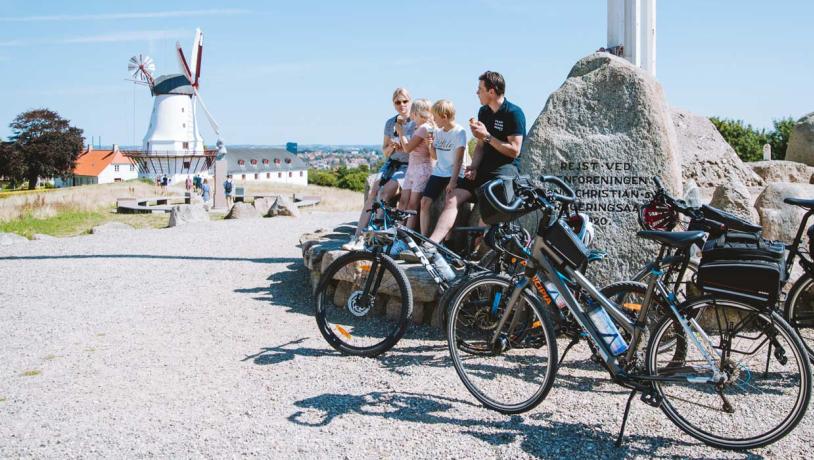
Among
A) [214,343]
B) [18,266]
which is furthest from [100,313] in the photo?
[18,266]

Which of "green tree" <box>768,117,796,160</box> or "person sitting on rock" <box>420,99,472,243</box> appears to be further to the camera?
"green tree" <box>768,117,796,160</box>

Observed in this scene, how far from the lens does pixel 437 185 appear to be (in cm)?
721

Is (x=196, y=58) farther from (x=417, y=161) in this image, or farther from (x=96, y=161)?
(x=417, y=161)

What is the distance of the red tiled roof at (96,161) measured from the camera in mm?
88875

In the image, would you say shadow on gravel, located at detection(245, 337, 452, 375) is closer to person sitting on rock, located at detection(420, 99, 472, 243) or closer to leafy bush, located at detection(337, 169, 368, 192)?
person sitting on rock, located at detection(420, 99, 472, 243)

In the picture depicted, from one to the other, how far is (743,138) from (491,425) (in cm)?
1987

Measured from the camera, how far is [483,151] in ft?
22.8

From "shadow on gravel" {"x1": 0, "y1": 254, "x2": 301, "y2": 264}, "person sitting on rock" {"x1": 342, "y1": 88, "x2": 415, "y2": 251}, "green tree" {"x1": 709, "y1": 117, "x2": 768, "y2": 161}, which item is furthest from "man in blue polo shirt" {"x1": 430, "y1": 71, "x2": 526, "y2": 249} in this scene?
"green tree" {"x1": 709, "y1": 117, "x2": 768, "y2": 161}

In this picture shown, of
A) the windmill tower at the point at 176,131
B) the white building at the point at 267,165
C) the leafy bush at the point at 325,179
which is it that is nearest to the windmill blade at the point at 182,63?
the windmill tower at the point at 176,131

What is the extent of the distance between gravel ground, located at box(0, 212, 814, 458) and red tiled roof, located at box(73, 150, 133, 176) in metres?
87.9

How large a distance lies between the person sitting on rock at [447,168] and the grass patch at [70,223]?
12.0 meters

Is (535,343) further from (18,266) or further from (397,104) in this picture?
(18,266)

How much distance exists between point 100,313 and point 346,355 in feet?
11.1

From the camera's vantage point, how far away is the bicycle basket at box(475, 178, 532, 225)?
449 cm
